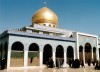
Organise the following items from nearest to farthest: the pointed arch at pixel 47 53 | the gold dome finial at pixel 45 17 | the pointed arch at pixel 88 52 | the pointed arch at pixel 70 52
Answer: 1. the pointed arch at pixel 47 53
2. the pointed arch at pixel 70 52
3. the pointed arch at pixel 88 52
4. the gold dome finial at pixel 45 17

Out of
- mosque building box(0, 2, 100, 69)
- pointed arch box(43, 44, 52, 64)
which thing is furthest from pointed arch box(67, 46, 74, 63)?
pointed arch box(43, 44, 52, 64)

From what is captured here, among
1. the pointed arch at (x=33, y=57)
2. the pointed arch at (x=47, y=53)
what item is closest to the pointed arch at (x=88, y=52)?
the pointed arch at (x=47, y=53)

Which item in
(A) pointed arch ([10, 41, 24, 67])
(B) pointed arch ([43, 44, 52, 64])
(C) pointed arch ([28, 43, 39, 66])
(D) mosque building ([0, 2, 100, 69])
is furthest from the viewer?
(B) pointed arch ([43, 44, 52, 64])

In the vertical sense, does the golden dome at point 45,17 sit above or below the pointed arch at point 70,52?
above

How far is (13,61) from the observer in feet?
73.9

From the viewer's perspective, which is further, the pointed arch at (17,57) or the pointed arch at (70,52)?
the pointed arch at (70,52)

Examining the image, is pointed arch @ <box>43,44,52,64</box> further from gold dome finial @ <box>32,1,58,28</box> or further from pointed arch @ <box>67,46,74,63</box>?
gold dome finial @ <box>32,1,58,28</box>

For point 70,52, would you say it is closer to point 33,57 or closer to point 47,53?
point 47,53

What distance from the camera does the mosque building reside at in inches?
910

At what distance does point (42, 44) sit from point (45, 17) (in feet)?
36.3

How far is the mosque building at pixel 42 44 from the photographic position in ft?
75.8

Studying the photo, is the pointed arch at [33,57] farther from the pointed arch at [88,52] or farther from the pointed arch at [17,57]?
the pointed arch at [88,52]

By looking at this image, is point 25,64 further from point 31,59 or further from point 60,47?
point 60,47

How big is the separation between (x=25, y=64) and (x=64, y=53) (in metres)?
7.49
